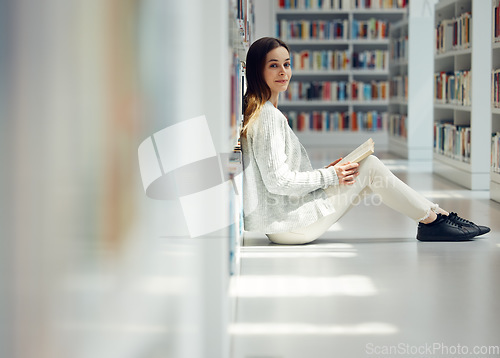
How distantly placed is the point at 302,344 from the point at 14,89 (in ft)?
5.07

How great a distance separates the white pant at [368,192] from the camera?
10.2 feet

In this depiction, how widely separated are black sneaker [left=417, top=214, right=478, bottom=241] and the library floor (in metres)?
0.05

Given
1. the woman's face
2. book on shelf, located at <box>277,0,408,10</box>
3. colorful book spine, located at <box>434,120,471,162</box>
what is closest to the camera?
the woman's face

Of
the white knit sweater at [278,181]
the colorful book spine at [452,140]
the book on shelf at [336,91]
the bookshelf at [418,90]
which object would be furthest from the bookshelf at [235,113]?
the book on shelf at [336,91]

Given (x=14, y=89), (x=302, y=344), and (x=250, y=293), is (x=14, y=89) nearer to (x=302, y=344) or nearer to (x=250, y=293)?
(x=302, y=344)

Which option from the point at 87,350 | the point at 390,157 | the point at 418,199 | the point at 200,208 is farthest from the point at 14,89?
the point at 390,157

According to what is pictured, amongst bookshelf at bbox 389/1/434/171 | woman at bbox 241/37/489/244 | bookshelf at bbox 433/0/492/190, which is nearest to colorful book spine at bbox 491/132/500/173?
bookshelf at bbox 433/0/492/190

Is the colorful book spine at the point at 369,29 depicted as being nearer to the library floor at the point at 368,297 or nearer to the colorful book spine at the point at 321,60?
the colorful book spine at the point at 321,60

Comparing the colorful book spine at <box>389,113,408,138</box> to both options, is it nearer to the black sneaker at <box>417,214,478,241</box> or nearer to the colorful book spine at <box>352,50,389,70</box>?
the colorful book spine at <box>352,50,389,70</box>

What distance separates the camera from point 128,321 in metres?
0.74

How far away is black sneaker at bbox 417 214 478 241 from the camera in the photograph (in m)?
3.28

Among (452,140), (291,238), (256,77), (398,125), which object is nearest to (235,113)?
(256,77)

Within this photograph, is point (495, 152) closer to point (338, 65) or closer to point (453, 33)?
point (453, 33)

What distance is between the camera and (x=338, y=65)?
1034 cm
